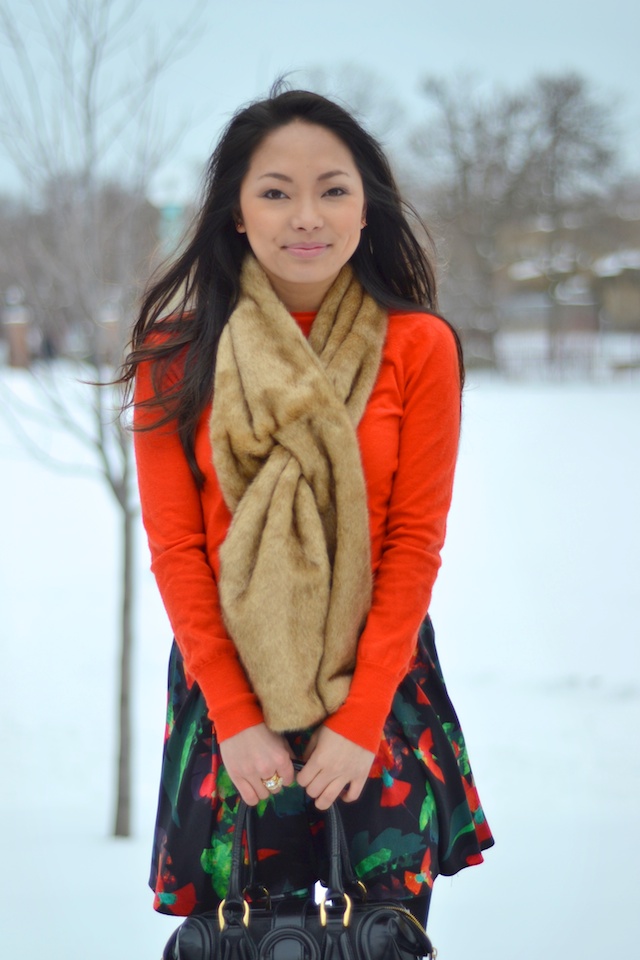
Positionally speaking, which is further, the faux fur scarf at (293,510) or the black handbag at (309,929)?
the faux fur scarf at (293,510)

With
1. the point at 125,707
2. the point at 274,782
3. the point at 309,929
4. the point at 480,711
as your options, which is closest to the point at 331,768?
the point at 274,782

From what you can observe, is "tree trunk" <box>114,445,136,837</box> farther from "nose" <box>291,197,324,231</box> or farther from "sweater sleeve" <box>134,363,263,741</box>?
"nose" <box>291,197,324,231</box>

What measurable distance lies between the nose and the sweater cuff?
68cm

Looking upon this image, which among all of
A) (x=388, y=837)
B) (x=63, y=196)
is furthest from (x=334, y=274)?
(x=63, y=196)

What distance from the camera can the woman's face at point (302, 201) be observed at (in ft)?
5.06

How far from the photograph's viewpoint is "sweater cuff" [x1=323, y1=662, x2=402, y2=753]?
56.4 inches

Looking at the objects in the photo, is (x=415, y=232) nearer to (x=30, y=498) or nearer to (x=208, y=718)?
(x=208, y=718)

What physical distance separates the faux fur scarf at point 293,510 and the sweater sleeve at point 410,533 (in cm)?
3

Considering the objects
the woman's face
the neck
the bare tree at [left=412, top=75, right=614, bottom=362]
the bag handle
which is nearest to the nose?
the woman's face

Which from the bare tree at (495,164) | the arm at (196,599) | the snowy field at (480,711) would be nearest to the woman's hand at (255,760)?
the arm at (196,599)

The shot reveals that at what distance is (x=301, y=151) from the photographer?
1549 millimetres

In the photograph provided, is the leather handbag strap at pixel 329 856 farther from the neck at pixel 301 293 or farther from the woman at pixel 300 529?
the neck at pixel 301 293

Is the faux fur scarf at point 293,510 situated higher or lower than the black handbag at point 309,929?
higher

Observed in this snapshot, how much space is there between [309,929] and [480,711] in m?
2.99
